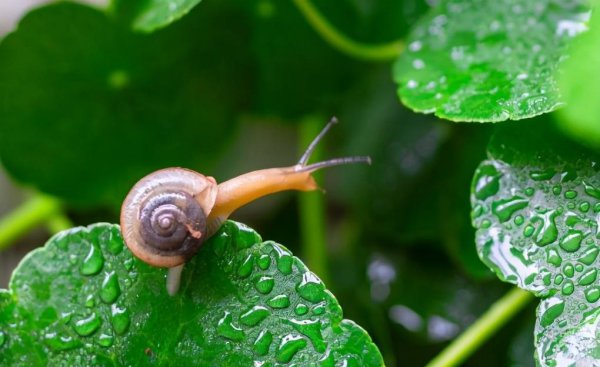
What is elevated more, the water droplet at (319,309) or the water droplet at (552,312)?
the water droplet at (319,309)

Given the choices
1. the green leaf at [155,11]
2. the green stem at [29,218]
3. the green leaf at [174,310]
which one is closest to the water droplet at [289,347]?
the green leaf at [174,310]

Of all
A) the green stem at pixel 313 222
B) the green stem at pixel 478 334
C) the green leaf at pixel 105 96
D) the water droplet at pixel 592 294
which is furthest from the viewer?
the green stem at pixel 313 222

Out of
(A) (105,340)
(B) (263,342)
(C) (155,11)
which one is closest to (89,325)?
(A) (105,340)

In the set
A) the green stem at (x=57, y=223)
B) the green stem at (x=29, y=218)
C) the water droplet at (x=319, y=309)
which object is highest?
the water droplet at (x=319, y=309)

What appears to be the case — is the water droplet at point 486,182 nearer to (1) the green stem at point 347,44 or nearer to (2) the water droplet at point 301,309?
(2) the water droplet at point 301,309

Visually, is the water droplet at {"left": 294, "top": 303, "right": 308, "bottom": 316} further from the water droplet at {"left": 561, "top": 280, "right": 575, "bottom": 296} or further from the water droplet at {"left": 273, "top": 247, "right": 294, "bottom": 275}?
the water droplet at {"left": 561, "top": 280, "right": 575, "bottom": 296}

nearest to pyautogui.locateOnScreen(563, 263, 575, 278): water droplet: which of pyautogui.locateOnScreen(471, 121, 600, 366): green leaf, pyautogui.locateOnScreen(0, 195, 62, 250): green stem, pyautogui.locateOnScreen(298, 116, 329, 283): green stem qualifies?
pyautogui.locateOnScreen(471, 121, 600, 366): green leaf
